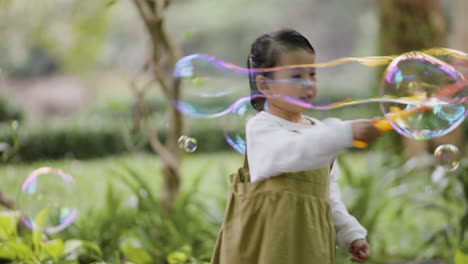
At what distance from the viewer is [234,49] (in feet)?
69.8

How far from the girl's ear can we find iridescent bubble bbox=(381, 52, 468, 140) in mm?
353

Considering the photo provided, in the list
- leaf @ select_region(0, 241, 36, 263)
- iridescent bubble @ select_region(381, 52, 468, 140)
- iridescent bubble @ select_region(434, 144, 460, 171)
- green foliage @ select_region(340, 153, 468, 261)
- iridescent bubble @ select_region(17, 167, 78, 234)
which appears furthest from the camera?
green foliage @ select_region(340, 153, 468, 261)

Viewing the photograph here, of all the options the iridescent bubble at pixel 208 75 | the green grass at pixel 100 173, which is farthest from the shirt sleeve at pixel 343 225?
the green grass at pixel 100 173

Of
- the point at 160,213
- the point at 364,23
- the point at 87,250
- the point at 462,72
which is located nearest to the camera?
the point at 462,72

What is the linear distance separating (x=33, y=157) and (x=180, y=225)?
6.97m

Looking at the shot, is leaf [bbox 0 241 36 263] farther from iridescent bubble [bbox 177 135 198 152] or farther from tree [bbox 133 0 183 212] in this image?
iridescent bubble [bbox 177 135 198 152]

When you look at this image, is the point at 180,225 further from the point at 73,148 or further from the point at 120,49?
the point at 120,49

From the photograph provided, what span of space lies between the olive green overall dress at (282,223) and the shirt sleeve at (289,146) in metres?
0.06

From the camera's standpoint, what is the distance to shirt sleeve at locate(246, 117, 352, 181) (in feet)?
4.64

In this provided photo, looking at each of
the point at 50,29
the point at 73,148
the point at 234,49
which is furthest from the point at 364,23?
the point at 73,148

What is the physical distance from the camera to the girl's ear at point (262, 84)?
5.29 feet

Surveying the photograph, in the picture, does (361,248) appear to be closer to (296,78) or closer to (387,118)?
(387,118)

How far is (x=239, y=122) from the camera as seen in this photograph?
Answer: 72.0 inches

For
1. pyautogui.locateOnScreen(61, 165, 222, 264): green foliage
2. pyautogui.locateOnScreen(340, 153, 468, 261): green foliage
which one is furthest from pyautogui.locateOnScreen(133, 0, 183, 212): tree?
pyautogui.locateOnScreen(340, 153, 468, 261): green foliage
